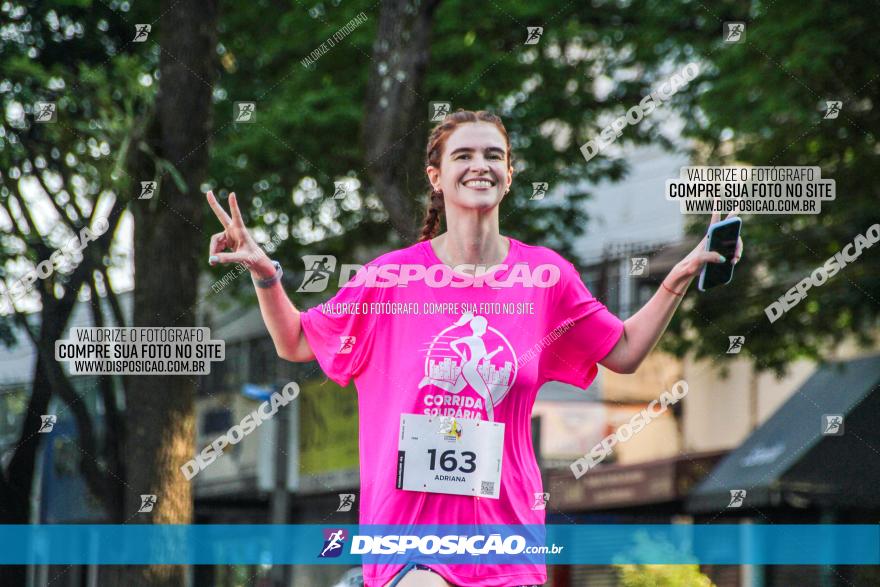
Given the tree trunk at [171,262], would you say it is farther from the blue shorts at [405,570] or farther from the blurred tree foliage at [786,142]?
the blue shorts at [405,570]

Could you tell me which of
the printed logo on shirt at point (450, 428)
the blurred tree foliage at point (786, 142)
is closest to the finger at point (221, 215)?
the printed logo on shirt at point (450, 428)

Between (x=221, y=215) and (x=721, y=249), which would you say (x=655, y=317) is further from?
(x=221, y=215)

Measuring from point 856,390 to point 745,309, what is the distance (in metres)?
2.33

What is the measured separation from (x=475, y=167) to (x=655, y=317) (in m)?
0.73

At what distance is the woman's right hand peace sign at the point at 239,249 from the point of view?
4.16m

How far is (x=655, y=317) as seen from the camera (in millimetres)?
4141

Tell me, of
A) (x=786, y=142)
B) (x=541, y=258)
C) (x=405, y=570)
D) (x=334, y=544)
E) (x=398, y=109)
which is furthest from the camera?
(x=786, y=142)

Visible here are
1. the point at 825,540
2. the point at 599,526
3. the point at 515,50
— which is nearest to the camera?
the point at 825,540

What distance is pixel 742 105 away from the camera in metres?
10.9

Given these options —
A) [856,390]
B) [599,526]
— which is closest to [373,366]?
[856,390]

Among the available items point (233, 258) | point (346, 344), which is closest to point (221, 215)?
point (233, 258)

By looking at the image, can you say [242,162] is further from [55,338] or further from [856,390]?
[856,390]

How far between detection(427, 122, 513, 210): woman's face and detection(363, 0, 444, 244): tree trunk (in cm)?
440

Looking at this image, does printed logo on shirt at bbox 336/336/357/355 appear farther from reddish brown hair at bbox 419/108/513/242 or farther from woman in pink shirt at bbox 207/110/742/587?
reddish brown hair at bbox 419/108/513/242
